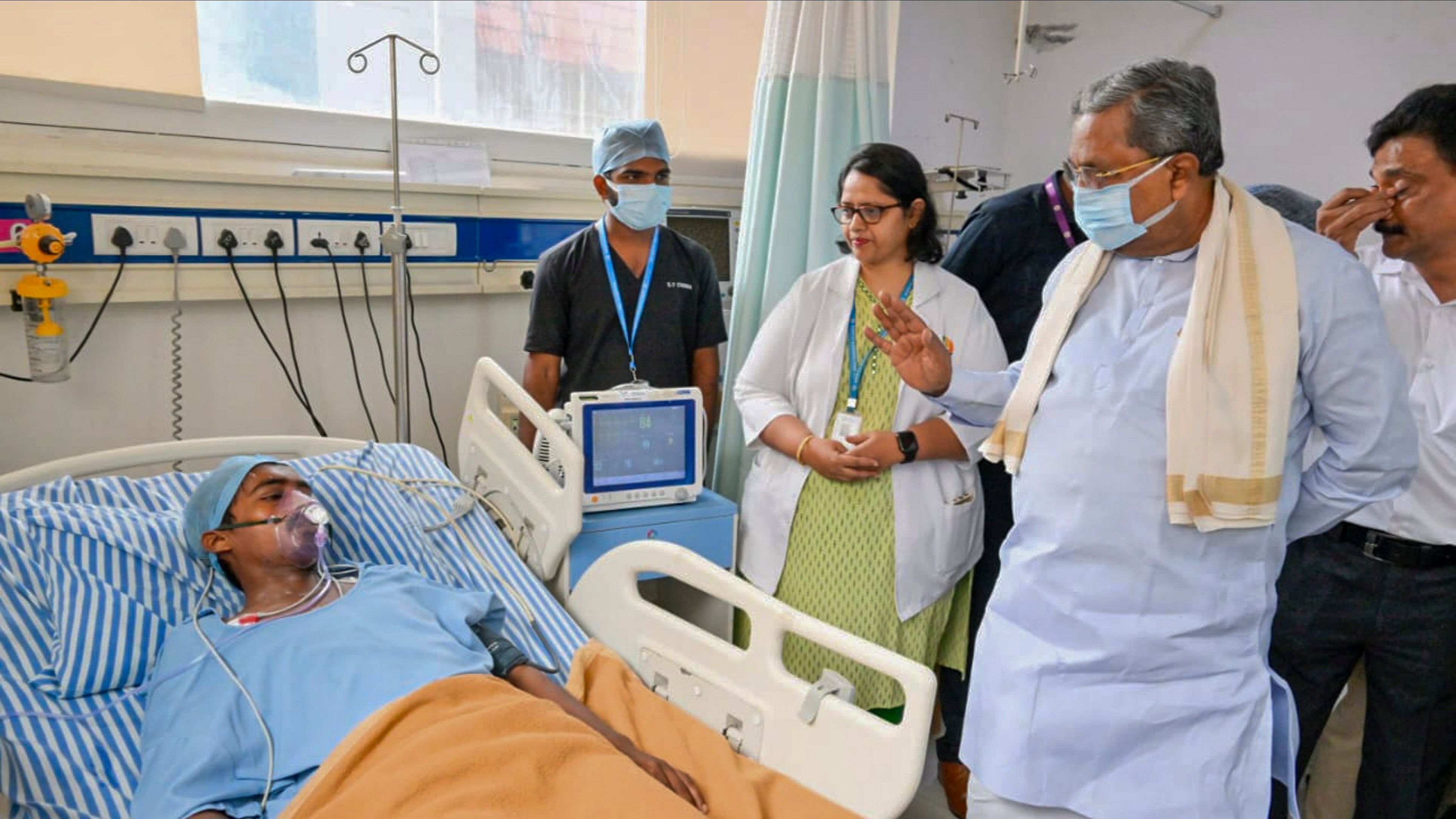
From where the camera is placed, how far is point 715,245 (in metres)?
3.30

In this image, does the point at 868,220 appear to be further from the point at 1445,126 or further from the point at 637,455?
the point at 1445,126

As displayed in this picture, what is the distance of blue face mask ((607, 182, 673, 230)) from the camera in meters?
2.34

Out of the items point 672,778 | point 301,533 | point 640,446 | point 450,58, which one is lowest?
point 672,778

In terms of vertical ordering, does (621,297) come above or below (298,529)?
above

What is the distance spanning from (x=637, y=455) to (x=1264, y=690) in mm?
1263

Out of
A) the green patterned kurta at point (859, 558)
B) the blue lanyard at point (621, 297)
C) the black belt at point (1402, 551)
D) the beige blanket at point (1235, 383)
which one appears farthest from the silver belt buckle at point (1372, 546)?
the blue lanyard at point (621, 297)

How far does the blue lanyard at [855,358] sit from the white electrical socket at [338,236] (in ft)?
4.77

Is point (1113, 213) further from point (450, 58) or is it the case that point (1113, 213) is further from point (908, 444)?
point (450, 58)

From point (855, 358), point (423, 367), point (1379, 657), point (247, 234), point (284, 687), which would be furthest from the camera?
A: point (423, 367)

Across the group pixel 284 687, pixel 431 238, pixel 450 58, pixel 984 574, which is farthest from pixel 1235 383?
pixel 450 58

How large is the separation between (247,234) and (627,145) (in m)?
1.07

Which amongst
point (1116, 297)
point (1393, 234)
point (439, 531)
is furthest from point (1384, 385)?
point (439, 531)

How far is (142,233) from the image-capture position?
2354mm

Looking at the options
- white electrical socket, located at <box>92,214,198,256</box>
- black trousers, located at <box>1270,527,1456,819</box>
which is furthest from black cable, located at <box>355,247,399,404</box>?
black trousers, located at <box>1270,527,1456,819</box>
